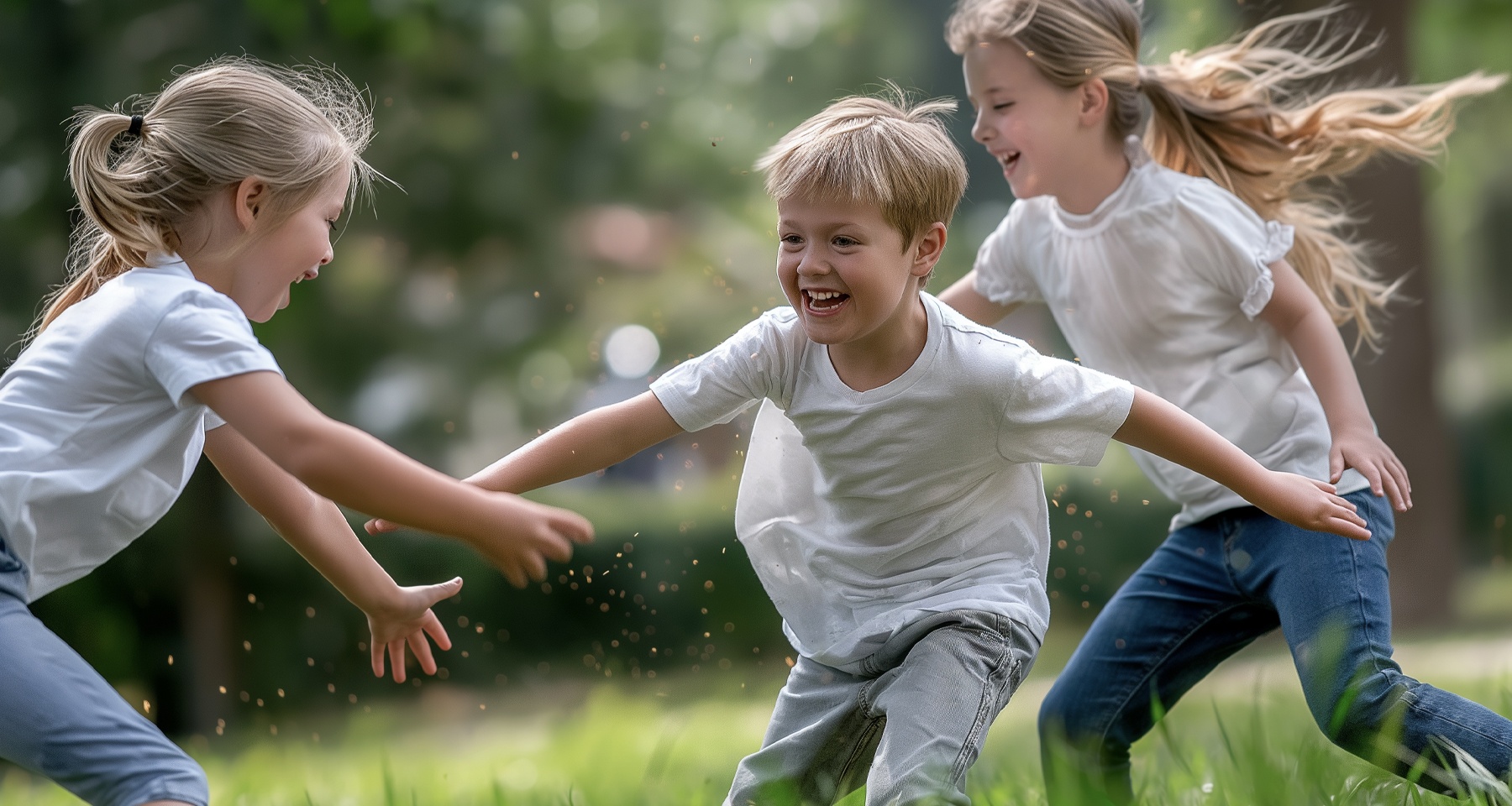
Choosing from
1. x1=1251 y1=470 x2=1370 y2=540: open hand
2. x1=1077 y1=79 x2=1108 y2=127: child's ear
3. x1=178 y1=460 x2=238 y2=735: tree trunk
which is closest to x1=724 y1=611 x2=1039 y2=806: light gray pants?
x1=1251 y1=470 x2=1370 y2=540: open hand

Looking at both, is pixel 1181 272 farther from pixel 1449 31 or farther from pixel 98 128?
pixel 1449 31

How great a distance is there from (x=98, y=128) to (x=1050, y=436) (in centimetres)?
179

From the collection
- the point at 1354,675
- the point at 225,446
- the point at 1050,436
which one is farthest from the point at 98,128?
the point at 1354,675

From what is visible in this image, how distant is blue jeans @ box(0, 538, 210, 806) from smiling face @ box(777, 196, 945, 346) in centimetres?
128

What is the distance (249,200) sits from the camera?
2.50m

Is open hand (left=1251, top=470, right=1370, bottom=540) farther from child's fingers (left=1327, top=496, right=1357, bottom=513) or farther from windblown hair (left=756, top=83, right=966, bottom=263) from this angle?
windblown hair (left=756, top=83, right=966, bottom=263)

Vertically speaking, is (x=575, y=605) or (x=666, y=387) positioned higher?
(x=666, y=387)

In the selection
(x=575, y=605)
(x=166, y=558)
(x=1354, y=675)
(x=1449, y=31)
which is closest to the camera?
(x=1354, y=675)

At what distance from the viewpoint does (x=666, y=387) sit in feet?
8.77

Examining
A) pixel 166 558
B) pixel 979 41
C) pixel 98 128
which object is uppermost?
pixel 979 41

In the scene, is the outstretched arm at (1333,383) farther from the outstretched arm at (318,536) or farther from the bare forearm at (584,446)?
the outstretched arm at (318,536)

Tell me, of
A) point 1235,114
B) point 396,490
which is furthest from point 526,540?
point 1235,114

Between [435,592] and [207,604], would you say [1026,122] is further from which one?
[207,604]

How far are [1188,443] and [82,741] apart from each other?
1.87m
